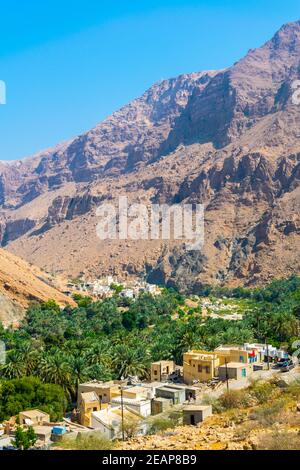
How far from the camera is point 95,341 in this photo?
49312 millimetres

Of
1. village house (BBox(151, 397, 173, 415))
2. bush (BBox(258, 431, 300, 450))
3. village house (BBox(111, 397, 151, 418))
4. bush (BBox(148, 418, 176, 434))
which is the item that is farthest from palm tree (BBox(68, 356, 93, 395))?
bush (BBox(258, 431, 300, 450))

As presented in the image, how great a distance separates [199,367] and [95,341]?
1322 centimetres

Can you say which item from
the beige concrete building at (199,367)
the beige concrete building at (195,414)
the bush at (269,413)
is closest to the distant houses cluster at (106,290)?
the beige concrete building at (199,367)

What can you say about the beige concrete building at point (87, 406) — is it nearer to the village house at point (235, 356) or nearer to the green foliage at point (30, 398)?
the green foliage at point (30, 398)

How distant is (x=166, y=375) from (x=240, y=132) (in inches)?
5849

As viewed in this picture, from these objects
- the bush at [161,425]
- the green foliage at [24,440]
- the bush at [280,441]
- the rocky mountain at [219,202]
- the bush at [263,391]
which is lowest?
the bush at [161,425]

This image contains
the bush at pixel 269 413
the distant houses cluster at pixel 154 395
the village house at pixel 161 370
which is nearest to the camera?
the bush at pixel 269 413

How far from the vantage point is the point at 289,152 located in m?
150

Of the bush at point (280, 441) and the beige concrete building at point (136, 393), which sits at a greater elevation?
the bush at point (280, 441)

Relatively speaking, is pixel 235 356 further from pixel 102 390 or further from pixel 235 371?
pixel 102 390

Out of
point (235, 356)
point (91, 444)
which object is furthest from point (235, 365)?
point (91, 444)

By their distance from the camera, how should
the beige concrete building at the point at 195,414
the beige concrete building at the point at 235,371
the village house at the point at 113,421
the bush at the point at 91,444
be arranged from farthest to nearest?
the beige concrete building at the point at 235,371 → the village house at the point at 113,421 → the beige concrete building at the point at 195,414 → the bush at the point at 91,444

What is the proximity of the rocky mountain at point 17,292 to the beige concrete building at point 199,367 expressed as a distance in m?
37.3

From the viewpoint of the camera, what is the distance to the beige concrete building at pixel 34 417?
1159 inches
